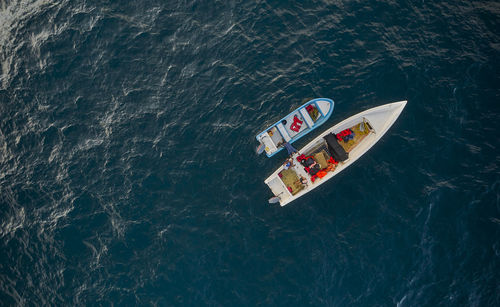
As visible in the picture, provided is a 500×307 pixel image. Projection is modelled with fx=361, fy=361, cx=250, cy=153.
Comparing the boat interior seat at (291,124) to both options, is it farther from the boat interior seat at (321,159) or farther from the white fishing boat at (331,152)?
the boat interior seat at (321,159)

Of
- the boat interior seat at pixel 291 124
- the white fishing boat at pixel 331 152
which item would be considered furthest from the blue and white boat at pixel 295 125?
the white fishing boat at pixel 331 152

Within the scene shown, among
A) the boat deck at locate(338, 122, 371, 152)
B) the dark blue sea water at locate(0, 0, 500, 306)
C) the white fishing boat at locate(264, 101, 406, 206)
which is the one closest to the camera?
the dark blue sea water at locate(0, 0, 500, 306)

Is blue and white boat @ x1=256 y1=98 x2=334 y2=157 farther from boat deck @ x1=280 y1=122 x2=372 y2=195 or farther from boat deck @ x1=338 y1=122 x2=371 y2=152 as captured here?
boat deck @ x1=338 y1=122 x2=371 y2=152

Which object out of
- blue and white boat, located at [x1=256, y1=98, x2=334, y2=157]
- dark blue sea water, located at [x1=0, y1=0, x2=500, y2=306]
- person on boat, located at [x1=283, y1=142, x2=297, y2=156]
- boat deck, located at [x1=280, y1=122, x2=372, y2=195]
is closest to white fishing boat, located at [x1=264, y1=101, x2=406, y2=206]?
boat deck, located at [x1=280, y1=122, x2=372, y2=195]

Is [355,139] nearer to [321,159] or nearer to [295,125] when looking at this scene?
[321,159]

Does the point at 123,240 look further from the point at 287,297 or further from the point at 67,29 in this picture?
the point at 67,29

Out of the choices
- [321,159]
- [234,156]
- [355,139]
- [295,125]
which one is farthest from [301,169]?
[234,156]
